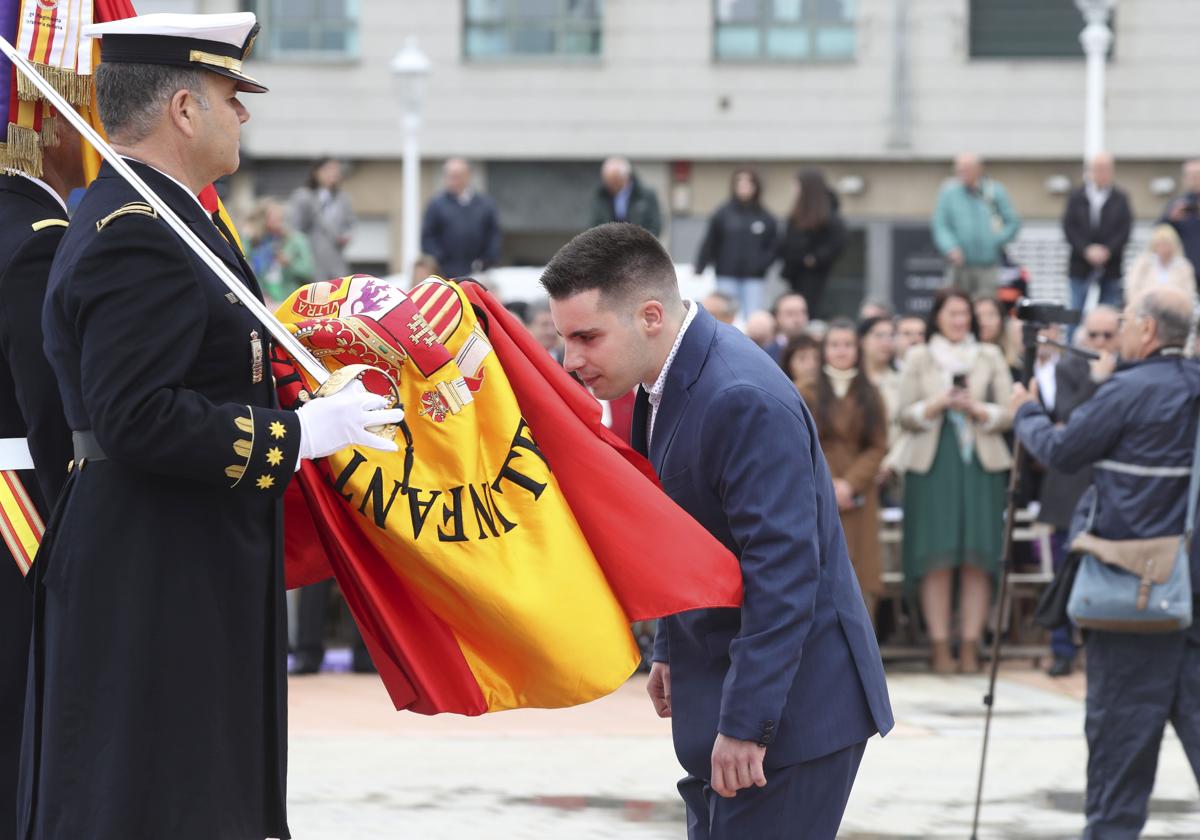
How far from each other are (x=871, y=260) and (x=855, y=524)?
13.9 metres

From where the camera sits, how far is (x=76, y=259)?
12.1 feet

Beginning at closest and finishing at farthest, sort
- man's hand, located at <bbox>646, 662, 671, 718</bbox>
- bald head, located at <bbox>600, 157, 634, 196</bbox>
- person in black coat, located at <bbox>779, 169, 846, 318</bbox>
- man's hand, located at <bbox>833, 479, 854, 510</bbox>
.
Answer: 1. man's hand, located at <bbox>646, 662, 671, 718</bbox>
2. man's hand, located at <bbox>833, 479, 854, 510</bbox>
3. person in black coat, located at <bbox>779, 169, 846, 318</bbox>
4. bald head, located at <bbox>600, 157, 634, 196</bbox>

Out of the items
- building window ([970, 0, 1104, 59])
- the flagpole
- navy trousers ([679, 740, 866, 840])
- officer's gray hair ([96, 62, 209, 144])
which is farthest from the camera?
building window ([970, 0, 1104, 59])

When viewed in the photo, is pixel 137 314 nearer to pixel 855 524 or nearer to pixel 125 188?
pixel 125 188

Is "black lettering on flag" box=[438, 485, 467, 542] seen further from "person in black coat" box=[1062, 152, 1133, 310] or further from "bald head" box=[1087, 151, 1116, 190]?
"bald head" box=[1087, 151, 1116, 190]

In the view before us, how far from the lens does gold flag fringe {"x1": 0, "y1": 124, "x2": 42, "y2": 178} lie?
438cm

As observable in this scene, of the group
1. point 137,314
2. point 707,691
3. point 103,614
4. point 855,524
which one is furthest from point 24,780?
point 855,524

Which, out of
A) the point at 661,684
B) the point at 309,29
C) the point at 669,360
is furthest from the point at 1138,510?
the point at 309,29

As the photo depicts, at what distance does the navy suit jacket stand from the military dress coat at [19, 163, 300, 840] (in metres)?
0.89

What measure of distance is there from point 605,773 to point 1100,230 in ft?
34.9

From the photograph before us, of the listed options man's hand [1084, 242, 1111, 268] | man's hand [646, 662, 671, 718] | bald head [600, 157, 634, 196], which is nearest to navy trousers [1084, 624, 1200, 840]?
man's hand [646, 662, 671, 718]

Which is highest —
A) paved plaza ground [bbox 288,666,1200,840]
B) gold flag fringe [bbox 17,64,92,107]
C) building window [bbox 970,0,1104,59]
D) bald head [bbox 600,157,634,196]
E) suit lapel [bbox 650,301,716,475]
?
building window [bbox 970,0,1104,59]

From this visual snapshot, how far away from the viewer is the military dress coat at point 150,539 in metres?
3.62

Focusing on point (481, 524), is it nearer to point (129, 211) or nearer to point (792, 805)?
point (792, 805)
